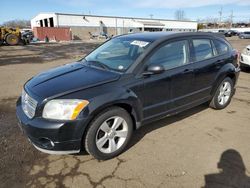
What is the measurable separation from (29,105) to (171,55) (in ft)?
7.66

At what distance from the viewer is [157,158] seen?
10.9 ft

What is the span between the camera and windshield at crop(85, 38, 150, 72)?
11.7ft

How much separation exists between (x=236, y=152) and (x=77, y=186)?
235 cm

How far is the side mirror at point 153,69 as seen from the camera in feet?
11.0

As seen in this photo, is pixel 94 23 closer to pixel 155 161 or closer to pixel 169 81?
pixel 169 81

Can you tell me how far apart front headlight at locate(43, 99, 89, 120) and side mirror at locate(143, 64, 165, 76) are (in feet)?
3.55

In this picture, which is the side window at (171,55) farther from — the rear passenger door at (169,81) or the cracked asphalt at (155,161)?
the cracked asphalt at (155,161)

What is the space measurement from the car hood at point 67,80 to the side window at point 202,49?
1.77m

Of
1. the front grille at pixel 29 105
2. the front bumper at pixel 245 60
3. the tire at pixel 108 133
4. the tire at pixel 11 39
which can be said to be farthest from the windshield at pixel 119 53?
the tire at pixel 11 39

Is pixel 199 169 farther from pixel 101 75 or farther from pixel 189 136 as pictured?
pixel 101 75

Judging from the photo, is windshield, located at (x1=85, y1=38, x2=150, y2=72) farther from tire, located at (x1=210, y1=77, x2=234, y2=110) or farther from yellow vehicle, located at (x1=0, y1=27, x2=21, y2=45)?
yellow vehicle, located at (x1=0, y1=27, x2=21, y2=45)

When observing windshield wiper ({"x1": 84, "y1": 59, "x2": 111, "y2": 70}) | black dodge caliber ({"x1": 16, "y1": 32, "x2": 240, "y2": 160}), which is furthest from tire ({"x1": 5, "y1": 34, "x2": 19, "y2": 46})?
windshield wiper ({"x1": 84, "y1": 59, "x2": 111, "y2": 70})

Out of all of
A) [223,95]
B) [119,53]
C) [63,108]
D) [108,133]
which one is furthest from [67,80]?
[223,95]

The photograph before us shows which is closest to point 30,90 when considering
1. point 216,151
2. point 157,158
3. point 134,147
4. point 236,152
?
point 134,147
